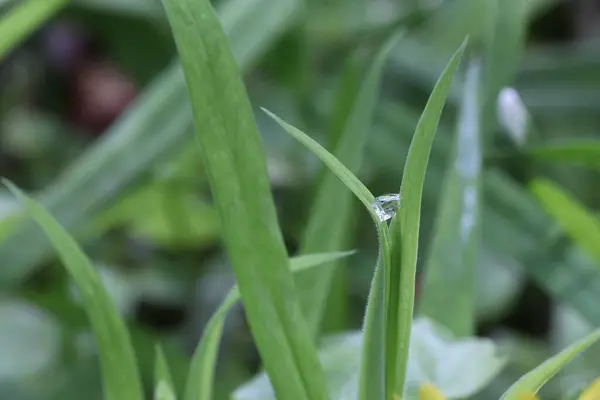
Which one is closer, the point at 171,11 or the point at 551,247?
the point at 171,11

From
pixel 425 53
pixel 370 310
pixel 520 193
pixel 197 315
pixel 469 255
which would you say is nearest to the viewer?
pixel 370 310

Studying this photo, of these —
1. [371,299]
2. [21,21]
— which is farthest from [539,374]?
[21,21]

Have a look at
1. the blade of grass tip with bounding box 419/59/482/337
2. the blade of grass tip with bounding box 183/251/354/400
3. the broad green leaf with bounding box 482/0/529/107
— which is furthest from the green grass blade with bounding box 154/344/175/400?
the broad green leaf with bounding box 482/0/529/107

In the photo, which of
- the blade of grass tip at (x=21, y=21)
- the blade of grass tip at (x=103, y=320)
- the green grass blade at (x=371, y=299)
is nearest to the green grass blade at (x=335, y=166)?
the green grass blade at (x=371, y=299)

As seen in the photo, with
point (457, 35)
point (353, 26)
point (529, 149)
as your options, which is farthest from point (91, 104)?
point (529, 149)

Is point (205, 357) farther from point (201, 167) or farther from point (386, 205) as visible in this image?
point (201, 167)

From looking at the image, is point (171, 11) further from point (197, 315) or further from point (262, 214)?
point (197, 315)
